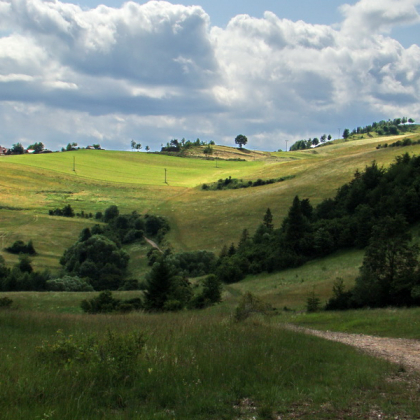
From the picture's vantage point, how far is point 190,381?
7207 mm

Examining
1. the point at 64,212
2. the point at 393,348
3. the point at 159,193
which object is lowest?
the point at 393,348

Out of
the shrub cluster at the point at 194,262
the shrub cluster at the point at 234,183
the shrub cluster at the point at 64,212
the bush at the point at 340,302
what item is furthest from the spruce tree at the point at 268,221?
the bush at the point at 340,302

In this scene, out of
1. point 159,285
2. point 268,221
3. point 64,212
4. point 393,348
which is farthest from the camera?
point 64,212

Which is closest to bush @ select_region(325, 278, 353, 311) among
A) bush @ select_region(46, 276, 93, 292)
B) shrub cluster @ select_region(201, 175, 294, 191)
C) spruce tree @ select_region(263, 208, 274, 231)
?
bush @ select_region(46, 276, 93, 292)

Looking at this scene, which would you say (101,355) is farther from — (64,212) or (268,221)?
(64,212)

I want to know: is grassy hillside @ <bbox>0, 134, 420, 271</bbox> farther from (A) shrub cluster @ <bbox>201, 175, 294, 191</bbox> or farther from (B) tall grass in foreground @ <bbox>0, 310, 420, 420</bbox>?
(B) tall grass in foreground @ <bbox>0, 310, 420, 420</bbox>

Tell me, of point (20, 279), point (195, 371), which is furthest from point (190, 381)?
point (20, 279)

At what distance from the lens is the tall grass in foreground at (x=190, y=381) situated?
6105mm

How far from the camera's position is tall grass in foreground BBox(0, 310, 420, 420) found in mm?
6105

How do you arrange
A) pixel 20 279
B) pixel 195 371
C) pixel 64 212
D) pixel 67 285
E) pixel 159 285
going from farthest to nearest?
pixel 64 212, pixel 67 285, pixel 20 279, pixel 159 285, pixel 195 371

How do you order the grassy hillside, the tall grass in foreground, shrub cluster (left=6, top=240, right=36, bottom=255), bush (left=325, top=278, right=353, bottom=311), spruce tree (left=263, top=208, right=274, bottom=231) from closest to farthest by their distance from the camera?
the tall grass in foreground
bush (left=325, top=278, right=353, bottom=311)
shrub cluster (left=6, top=240, right=36, bottom=255)
spruce tree (left=263, top=208, right=274, bottom=231)
the grassy hillside

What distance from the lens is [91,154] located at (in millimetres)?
Answer: 194125

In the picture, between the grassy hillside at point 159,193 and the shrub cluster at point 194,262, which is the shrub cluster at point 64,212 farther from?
the shrub cluster at point 194,262

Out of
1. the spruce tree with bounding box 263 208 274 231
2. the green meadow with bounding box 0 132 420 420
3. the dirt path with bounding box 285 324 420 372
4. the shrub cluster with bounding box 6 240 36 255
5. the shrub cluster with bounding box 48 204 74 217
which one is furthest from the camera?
the shrub cluster with bounding box 48 204 74 217
